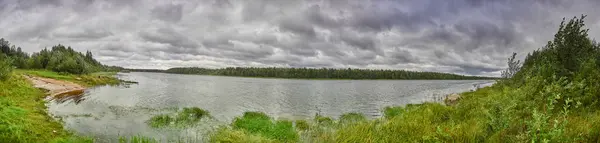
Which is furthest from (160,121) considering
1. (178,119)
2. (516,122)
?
(516,122)

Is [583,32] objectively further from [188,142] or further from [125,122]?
[125,122]

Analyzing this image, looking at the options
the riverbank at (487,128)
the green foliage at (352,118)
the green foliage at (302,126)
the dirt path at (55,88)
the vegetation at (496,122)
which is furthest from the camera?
the dirt path at (55,88)

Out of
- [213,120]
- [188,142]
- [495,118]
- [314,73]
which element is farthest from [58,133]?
[314,73]

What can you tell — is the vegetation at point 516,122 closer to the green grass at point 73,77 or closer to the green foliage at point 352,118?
the green foliage at point 352,118

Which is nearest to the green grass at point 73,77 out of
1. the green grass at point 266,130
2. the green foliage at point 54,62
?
the green foliage at point 54,62

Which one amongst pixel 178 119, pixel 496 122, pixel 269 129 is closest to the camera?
pixel 496 122

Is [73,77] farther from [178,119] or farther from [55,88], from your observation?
[178,119]

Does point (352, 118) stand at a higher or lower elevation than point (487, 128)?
lower

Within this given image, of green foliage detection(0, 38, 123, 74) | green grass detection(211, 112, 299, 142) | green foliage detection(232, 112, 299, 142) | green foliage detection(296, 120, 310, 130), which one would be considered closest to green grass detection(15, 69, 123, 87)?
green foliage detection(0, 38, 123, 74)

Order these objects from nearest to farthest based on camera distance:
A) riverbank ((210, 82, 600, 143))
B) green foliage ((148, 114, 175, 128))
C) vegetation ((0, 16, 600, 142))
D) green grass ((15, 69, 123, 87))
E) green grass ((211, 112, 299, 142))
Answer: riverbank ((210, 82, 600, 143))
vegetation ((0, 16, 600, 142))
green grass ((211, 112, 299, 142))
green foliage ((148, 114, 175, 128))
green grass ((15, 69, 123, 87))

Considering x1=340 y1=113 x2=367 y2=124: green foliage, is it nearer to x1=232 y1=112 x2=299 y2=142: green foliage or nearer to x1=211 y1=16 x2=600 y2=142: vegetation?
x1=211 y1=16 x2=600 y2=142: vegetation

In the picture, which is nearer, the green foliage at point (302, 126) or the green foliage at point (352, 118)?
the green foliage at point (302, 126)

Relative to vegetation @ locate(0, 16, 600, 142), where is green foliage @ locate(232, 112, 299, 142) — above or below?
below

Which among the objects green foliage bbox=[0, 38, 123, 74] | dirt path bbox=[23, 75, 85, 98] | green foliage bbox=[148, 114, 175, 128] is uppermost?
green foliage bbox=[0, 38, 123, 74]
